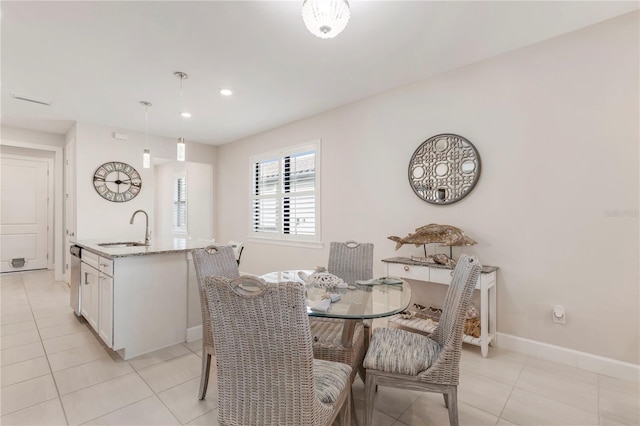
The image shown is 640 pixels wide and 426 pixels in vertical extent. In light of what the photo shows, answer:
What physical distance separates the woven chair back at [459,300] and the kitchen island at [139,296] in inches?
90.1

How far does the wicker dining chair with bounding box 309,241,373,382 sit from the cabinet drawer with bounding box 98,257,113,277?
1710mm

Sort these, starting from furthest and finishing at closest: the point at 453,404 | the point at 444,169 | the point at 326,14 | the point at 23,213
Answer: the point at 23,213
the point at 444,169
the point at 326,14
the point at 453,404

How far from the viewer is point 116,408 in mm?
1890

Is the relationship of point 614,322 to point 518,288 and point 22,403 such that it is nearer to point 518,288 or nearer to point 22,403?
point 518,288

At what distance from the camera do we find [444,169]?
3.04 meters

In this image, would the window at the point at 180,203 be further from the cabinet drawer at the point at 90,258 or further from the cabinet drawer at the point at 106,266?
the cabinet drawer at the point at 106,266

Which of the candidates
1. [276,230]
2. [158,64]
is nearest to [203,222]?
[276,230]

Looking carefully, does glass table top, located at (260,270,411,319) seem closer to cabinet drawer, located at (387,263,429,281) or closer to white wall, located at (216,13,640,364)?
cabinet drawer, located at (387,263,429,281)

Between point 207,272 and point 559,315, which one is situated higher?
point 207,272

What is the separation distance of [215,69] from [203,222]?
411cm

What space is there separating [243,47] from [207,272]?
75.3 inches

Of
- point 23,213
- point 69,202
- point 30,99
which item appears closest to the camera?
point 30,99

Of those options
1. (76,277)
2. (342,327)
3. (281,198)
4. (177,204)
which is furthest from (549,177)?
(177,204)

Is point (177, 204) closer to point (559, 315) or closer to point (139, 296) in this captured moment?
point (139, 296)
